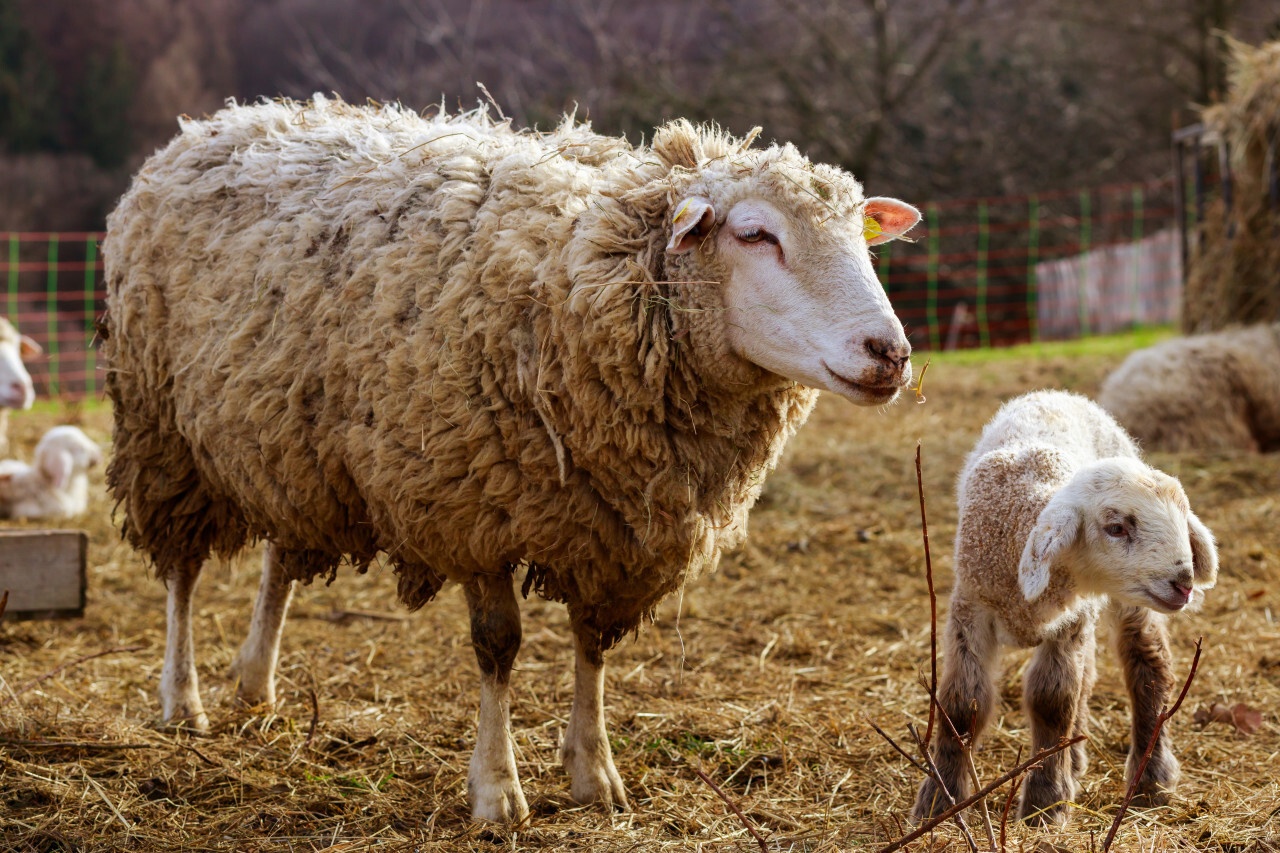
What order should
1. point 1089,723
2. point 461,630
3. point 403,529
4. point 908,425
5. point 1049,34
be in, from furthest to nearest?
point 1049,34 < point 908,425 < point 461,630 < point 1089,723 < point 403,529

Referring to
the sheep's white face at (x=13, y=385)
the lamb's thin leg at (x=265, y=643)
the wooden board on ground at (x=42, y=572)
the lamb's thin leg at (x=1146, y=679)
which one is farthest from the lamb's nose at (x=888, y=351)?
the sheep's white face at (x=13, y=385)

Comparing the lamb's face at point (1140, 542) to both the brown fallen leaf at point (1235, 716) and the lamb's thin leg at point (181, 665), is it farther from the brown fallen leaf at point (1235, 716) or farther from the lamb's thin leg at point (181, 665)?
the lamb's thin leg at point (181, 665)

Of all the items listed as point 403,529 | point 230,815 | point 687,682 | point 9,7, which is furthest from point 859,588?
point 9,7

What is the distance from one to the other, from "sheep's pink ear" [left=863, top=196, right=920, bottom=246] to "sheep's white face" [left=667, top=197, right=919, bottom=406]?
0.25m

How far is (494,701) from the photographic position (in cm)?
306

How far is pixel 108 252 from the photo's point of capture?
3.92 meters

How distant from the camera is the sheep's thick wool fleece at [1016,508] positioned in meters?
2.84

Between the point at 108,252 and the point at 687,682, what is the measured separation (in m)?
2.69

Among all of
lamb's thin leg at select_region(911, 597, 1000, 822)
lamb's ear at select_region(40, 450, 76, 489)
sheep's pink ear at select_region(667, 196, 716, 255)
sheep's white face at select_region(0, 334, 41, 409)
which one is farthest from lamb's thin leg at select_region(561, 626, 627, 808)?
sheep's white face at select_region(0, 334, 41, 409)

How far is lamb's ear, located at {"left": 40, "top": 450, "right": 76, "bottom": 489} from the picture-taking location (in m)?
6.36

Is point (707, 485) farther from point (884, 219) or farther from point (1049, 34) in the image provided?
point (1049, 34)

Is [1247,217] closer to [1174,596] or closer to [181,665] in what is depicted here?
[1174,596]

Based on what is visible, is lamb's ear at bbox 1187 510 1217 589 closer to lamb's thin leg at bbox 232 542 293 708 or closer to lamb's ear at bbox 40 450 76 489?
lamb's thin leg at bbox 232 542 293 708

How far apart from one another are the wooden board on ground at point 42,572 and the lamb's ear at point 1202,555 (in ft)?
12.8
